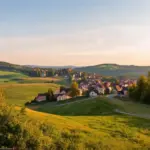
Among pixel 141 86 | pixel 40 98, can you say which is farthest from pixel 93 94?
pixel 141 86

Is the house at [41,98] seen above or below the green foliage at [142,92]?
below

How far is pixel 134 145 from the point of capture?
30.9 meters

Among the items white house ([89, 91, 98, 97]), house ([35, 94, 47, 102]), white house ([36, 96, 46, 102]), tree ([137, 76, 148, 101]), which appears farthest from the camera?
house ([35, 94, 47, 102])

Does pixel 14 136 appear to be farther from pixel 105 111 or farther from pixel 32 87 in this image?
pixel 32 87

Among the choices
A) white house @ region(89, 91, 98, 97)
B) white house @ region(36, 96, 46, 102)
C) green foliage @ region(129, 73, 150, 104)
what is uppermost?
green foliage @ region(129, 73, 150, 104)

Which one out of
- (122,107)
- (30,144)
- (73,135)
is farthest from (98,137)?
(122,107)

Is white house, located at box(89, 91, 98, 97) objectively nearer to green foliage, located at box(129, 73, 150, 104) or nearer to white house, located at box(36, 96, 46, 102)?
white house, located at box(36, 96, 46, 102)

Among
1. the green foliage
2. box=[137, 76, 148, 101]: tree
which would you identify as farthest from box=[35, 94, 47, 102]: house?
box=[137, 76, 148, 101]: tree

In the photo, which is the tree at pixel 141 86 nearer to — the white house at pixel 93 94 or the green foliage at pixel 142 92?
the green foliage at pixel 142 92

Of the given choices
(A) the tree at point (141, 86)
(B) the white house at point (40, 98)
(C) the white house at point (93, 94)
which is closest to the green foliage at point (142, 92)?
(A) the tree at point (141, 86)

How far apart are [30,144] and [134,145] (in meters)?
15.2

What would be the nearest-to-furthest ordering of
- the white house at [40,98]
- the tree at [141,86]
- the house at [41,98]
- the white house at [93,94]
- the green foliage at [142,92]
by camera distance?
the green foliage at [142,92], the tree at [141,86], the white house at [93,94], the white house at [40,98], the house at [41,98]

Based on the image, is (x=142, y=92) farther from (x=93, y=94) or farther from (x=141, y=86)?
(x=93, y=94)

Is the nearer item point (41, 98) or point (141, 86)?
point (141, 86)
